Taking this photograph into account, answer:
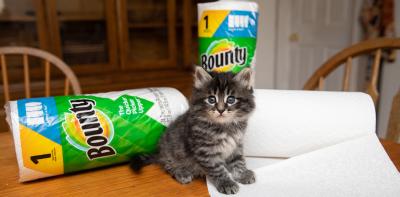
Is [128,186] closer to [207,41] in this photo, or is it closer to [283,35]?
[207,41]

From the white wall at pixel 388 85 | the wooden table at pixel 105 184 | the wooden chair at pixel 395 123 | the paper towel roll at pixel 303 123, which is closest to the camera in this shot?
the wooden table at pixel 105 184

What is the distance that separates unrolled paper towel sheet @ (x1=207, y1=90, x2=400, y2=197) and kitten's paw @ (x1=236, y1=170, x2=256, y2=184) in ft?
0.08

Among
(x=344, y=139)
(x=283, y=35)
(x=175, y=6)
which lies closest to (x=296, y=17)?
(x=283, y=35)

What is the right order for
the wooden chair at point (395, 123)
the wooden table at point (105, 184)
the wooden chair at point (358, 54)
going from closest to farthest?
the wooden table at point (105, 184) < the wooden chair at point (395, 123) < the wooden chair at point (358, 54)

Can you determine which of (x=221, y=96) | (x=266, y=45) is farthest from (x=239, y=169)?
(x=266, y=45)

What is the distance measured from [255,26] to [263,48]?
5.87 feet

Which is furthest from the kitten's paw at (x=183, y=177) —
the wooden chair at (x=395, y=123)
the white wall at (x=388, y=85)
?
the white wall at (x=388, y=85)

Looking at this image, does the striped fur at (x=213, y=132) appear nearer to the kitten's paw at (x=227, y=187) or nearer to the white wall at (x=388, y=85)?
the kitten's paw at (x=227, y=187)

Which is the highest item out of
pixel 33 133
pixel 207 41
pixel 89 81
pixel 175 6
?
pixel 175 6

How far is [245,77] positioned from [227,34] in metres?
0.09

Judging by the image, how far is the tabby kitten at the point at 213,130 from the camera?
60 centimetres

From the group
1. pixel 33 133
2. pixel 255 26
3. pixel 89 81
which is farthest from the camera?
pixel 89 81

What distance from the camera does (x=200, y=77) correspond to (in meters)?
0.62

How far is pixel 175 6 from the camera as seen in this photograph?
6.39 ft
